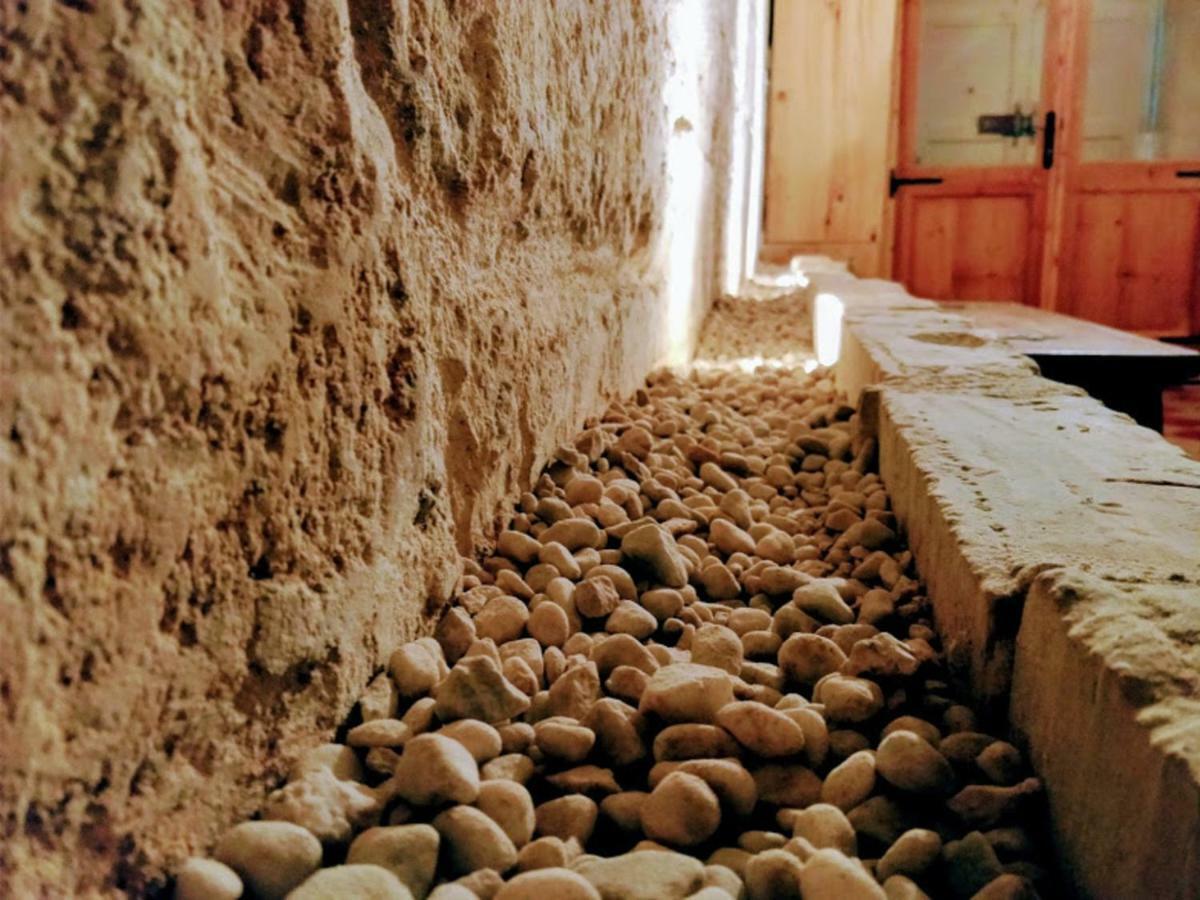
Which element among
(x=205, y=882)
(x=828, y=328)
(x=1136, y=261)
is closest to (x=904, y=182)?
(x=1136, y=261)

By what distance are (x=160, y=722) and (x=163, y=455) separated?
0.17m

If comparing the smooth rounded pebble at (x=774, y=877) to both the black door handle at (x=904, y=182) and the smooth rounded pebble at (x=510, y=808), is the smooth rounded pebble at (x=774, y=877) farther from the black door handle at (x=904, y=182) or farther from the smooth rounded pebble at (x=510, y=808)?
the black door handle at (x=904, y=182)

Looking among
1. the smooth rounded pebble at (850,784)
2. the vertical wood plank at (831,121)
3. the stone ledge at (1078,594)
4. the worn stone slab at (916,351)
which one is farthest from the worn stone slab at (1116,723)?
the vertical wood plank at (831,121)

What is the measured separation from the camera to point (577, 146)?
1618 millimetres

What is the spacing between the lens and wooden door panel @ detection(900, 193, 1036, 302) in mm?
6004

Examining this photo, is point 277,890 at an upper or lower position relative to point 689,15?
lower

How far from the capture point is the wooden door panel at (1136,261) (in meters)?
5.93

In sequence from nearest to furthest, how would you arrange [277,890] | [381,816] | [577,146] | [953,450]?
[277,890]
[381,816]
[953,450]
[577,146]

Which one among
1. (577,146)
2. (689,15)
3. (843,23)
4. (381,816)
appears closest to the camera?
(381,816)

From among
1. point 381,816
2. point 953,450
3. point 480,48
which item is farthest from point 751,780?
point 480,48

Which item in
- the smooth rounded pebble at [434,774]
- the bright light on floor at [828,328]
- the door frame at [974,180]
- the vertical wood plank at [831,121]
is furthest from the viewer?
the door frame at [974,180]

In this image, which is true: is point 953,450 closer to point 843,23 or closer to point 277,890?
point 277,890

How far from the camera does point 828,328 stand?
312cm

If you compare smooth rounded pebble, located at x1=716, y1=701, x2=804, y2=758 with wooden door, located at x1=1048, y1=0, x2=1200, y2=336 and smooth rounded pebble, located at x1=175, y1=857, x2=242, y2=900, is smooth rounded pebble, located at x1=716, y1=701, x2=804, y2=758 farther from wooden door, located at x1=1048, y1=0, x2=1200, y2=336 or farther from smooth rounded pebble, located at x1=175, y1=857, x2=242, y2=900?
wooden door, located at x1=1048, y1=0, x2=1200, y2=336
